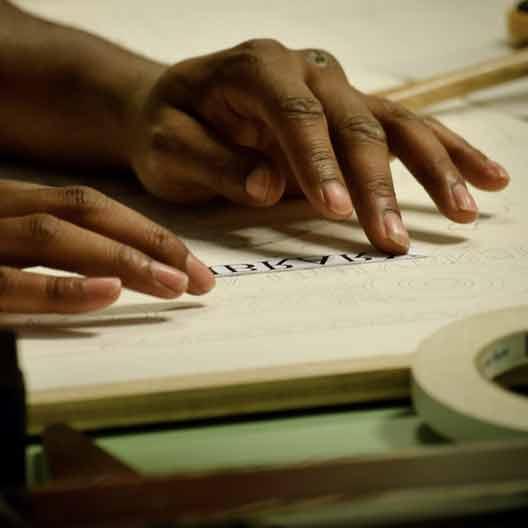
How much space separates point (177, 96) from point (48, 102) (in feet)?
0.77

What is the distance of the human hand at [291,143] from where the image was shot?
1090mm

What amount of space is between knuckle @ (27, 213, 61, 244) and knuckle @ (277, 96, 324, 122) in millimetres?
303

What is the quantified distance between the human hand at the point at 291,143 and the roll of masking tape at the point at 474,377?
0.32 meters

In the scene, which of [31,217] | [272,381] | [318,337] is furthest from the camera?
[31,217]

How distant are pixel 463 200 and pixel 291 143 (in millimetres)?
201

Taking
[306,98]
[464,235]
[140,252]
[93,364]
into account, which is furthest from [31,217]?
[464,235]

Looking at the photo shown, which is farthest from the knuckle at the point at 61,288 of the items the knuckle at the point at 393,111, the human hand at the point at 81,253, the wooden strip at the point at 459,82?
the wooden strip at the point at 459,82

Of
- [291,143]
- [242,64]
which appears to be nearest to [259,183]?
[291,143]

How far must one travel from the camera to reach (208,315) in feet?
2.97

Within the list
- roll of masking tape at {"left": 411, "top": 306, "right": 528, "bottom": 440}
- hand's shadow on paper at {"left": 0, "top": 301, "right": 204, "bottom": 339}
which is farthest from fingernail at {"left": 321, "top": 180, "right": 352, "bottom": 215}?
roll of masking tape at {"left": 411, "top": 306, "right": 528, "bottom": 440}

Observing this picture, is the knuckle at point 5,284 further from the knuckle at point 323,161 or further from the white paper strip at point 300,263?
the knuckle at point 323,161

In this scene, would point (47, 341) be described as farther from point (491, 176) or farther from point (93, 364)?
point (491, 176)

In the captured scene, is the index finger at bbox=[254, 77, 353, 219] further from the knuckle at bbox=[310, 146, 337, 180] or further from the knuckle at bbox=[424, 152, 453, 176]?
the knuckle at bbox=[424, 152, 453, 176]

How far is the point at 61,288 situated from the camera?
0.88 m
